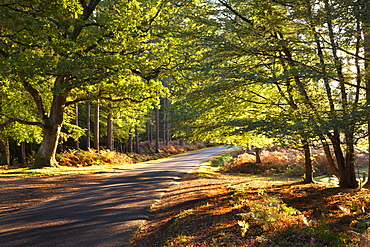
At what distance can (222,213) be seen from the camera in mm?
6855

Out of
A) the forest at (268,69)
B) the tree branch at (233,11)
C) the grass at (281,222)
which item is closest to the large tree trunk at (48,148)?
the forest at (268,69)

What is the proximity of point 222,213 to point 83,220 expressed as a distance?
3852 mm

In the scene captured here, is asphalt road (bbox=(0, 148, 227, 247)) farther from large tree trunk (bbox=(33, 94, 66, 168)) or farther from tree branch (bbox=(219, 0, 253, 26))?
large tree trunk (bbox=(33, 94, 66, 168))

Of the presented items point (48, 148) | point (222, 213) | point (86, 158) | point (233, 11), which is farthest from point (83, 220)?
point (86, 158)

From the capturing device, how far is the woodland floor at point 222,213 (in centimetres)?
478

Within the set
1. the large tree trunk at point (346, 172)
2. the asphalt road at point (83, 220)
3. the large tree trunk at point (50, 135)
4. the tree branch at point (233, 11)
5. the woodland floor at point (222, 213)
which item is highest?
the tree branch at point (233, 11)

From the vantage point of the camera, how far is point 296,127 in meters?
5.49

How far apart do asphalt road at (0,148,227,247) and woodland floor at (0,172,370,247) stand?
49 centimetres

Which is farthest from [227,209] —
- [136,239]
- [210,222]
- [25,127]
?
[25,127]

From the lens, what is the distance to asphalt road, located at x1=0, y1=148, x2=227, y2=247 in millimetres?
6211

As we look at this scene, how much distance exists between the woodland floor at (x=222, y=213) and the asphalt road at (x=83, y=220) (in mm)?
485

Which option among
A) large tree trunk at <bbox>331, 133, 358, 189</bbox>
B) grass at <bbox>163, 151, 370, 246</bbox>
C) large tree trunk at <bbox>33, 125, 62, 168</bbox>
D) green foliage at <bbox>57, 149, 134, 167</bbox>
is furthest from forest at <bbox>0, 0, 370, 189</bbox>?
green foliage at <bbox>57, 149, 134, 167</bbox>

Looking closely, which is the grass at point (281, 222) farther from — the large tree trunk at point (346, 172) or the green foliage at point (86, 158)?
the green foliage at point (86, 158)

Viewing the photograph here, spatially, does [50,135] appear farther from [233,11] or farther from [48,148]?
[233,11]
